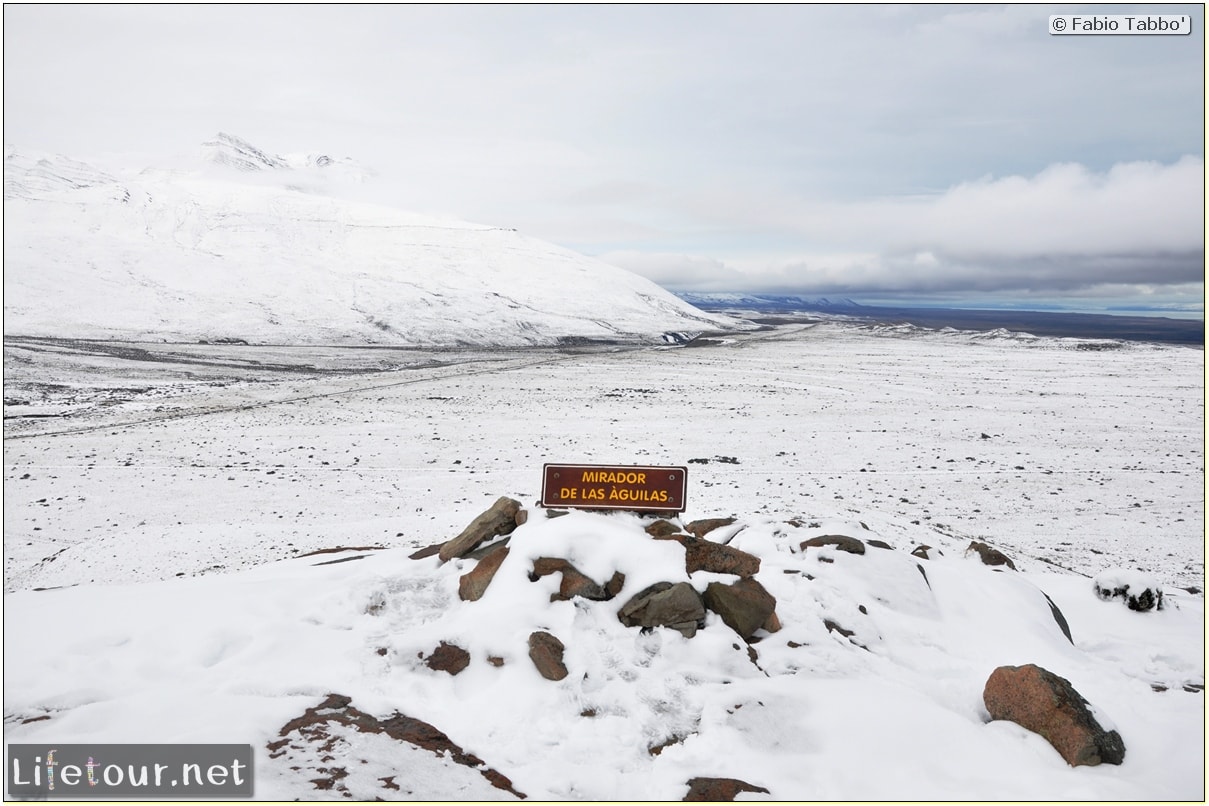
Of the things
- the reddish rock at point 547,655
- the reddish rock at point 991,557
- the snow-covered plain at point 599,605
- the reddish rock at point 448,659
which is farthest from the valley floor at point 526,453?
the reddish rock at point 547,655

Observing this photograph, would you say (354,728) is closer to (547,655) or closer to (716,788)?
(547,655)

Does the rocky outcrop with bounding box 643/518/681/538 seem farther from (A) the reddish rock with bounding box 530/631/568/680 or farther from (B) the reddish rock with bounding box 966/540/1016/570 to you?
(B) the reddish rock with bounding box 966/540/1016/570

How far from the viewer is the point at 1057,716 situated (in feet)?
20.2

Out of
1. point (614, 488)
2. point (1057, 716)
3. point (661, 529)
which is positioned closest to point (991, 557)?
point (1057, 716)

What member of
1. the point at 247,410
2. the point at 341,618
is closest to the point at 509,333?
the point at 247,410

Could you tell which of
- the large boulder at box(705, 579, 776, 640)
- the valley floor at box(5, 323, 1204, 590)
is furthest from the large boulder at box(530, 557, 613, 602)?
the valley floor at box(5, 323, 1204, 590)

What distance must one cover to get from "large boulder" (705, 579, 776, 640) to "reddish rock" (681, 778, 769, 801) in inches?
96.5

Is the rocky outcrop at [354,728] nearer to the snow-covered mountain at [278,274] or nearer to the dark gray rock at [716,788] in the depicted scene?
the dark gray rock at [716,788]

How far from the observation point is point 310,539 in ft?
45.3

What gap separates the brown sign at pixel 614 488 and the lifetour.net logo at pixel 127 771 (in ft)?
16.7

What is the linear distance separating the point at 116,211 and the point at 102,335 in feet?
192

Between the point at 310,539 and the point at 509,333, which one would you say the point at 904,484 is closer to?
the point at 310,539

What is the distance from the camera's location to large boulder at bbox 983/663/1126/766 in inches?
237

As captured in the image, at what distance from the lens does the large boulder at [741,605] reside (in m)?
8.12
